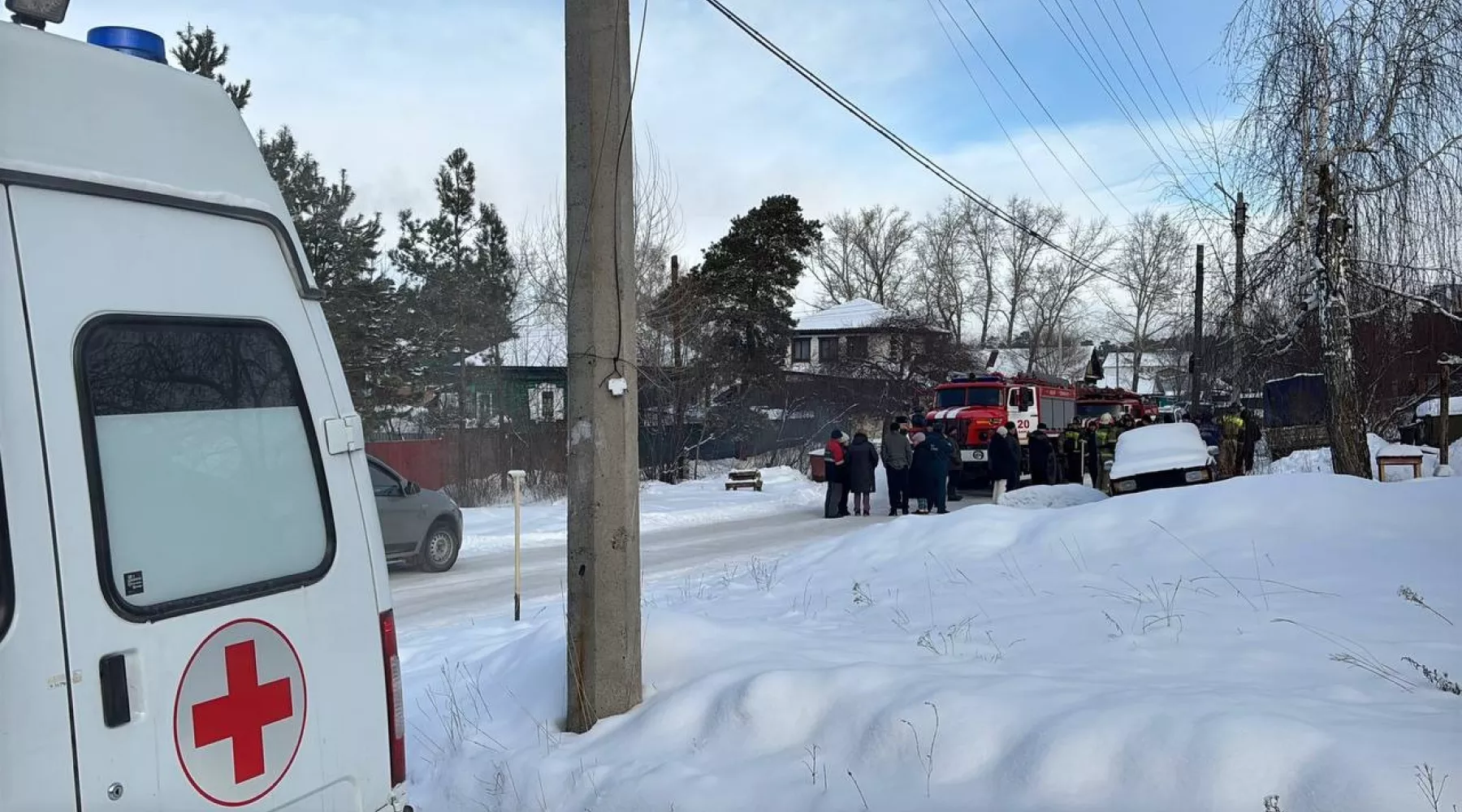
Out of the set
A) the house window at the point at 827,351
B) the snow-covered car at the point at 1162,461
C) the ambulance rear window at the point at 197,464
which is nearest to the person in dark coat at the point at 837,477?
the snow-covered car at the point at 1162,461

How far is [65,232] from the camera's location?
2.31 m

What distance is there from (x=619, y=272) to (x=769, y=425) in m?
29.6

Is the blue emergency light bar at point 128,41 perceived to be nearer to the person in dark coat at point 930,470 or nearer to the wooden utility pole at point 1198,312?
the person in dark coat at point 930,470

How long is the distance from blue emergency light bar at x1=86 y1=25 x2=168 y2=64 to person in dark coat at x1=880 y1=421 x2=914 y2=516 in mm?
15836

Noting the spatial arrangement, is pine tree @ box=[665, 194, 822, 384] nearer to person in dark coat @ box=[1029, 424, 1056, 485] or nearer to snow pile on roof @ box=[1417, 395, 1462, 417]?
person in dark coat @ box=[1029, 424, 1056, 485]

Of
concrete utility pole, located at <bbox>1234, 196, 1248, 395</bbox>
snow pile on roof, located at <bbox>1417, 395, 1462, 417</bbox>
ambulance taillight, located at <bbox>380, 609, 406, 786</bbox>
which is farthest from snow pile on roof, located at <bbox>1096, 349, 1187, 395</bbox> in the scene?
ambulance taillight, located at <bbox>380, 609, 406, 786</bbox>

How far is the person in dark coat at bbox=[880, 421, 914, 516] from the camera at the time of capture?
1808 cm

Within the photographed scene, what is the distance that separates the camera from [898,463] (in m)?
18.1

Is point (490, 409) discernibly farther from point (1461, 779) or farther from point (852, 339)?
point (1461, 779)

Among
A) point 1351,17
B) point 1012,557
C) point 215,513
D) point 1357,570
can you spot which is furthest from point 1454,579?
point 1351,17

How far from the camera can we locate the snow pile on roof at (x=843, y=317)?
176 ft

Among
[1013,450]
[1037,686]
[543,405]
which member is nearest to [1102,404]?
[1013,450]

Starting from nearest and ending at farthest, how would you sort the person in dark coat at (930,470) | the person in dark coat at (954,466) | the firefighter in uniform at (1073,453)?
the person in dark coat at (930,470) → the person in dark coat at (954,466) → the firefighter in uniform at (1073,453)

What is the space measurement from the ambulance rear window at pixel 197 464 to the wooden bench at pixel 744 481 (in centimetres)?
2081
